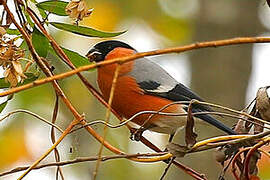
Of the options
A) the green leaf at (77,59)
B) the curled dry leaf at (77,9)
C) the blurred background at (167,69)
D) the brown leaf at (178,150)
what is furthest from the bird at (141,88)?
the blurred background at (167,69)

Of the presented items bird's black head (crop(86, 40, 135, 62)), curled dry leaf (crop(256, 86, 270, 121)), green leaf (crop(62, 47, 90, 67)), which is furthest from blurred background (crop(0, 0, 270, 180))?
curled dry leaf (crop(256, 86, 270, 121))

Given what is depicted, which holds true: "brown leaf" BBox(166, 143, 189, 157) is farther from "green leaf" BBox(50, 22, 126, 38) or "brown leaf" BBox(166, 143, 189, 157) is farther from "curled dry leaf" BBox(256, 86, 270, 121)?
"green leaf" BBox(50, 22, 126, 38)

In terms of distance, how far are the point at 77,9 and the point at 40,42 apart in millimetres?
71

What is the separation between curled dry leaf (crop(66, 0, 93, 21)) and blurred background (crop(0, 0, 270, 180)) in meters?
1.33

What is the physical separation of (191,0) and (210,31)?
0.67 meters

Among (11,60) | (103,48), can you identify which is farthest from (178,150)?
(103,48)

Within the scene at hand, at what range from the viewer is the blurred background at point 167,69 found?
253cm

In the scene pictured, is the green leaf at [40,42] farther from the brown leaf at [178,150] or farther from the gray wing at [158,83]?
the gray wing at [158,83]

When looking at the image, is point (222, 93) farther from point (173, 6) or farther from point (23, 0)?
point (23, 0)

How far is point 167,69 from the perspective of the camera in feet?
9.44

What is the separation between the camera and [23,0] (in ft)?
2.70

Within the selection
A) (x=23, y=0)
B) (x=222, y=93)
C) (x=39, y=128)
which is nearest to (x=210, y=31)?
(x=222, y=93)

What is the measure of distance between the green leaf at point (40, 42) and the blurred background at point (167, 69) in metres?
1.29

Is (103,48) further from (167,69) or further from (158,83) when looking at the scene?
(167,69)
